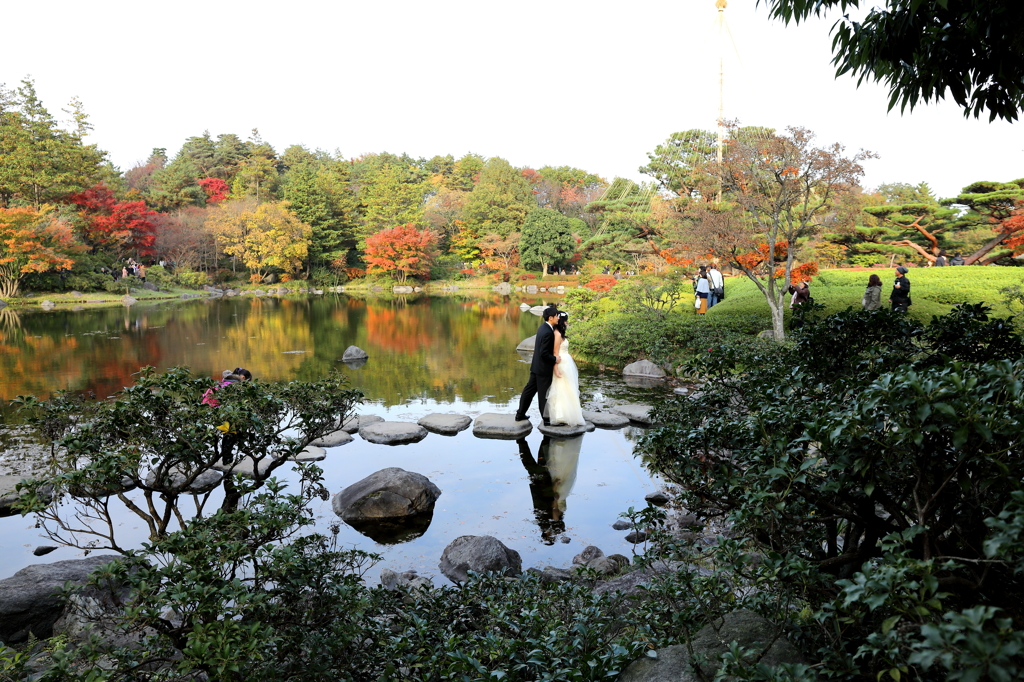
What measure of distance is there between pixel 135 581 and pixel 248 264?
38470mm

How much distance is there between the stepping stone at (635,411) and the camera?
28.8 ft

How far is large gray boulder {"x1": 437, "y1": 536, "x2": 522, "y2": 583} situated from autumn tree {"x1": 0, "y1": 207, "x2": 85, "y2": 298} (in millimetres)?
28617

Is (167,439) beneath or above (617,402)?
above

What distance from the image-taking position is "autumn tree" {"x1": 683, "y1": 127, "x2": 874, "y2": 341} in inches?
434

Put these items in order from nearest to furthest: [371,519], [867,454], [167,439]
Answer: [867,454]
[167,439]
[371,519]

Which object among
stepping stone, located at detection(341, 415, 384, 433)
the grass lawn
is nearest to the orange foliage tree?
the grass lawn

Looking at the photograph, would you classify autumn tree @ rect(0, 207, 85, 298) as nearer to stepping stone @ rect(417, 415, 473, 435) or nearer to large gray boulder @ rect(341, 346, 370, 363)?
large gray boulder @ rect(341, 346, 370, 363)

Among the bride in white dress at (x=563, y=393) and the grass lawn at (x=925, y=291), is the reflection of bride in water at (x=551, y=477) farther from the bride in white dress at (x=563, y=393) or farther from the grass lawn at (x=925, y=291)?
the grass lawn at (x=925, y=291)

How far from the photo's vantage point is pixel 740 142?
12.1 m

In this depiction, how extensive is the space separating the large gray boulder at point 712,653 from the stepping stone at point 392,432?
5900mm

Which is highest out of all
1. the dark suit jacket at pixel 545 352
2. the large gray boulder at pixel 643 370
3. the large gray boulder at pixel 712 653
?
the dark suit jacket at pixel 545 352

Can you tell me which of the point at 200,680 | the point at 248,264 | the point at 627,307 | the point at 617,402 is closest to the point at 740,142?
the point at 627,307

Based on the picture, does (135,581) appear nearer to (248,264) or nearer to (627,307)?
(627,307)

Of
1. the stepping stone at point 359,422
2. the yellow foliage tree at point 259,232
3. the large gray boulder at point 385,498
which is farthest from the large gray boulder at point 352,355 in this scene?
the yellow foliage tree at point 259,232
